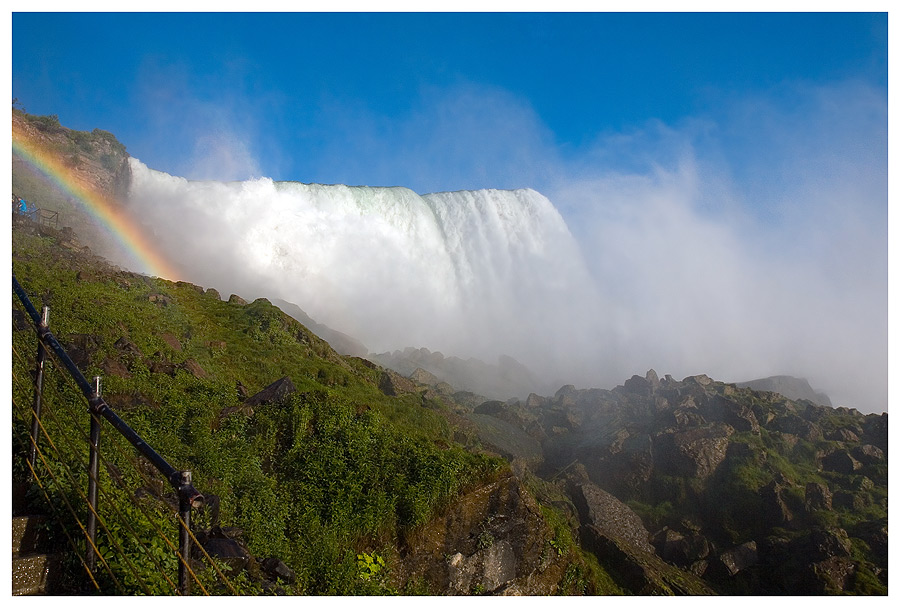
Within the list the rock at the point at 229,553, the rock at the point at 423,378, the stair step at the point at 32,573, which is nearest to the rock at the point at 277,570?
the rock at the point at 229,553

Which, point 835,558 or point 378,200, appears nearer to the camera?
point 835,558

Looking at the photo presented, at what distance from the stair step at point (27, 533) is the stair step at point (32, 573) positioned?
0.24m

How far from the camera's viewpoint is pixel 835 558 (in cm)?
1256

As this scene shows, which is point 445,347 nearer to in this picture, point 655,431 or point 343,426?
point 655,431

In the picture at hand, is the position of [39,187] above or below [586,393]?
above

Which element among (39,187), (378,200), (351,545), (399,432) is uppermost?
(378,200)

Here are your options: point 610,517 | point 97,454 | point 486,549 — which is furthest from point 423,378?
point 97,454

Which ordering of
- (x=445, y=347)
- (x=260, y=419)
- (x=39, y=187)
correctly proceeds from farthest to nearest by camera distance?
1. (x=445, y=347)
2. (x=39, y=187)
3. (x=260, y=419)

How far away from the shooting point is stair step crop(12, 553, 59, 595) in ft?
14.3

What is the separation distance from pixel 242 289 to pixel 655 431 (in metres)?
25.7

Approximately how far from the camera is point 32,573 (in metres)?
4.43

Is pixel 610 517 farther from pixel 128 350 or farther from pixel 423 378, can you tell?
pixel 423 378
